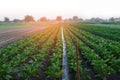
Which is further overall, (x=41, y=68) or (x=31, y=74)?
(x=41, y=68)

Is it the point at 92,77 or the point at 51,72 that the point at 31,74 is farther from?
the point at 92,77

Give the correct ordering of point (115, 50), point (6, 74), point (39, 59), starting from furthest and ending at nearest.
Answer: point (115, 50), point (39, 59), point (6, 74)

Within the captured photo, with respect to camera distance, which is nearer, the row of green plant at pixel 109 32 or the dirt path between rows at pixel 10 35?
the row of green plant at pixel 109 32

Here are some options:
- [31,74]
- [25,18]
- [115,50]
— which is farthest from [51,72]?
[25,18]

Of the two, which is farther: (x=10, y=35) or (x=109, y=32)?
(x=10, y=35)

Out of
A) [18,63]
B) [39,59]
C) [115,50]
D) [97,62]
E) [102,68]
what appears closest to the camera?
[102,68]

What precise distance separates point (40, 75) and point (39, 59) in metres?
2.11

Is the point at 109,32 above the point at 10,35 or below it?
above

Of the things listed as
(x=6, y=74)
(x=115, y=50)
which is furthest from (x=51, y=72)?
(x=115, y=50)

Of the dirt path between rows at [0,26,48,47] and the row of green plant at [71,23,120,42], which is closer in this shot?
the row of green plant at [71,23,120,42]

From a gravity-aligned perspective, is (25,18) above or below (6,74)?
below

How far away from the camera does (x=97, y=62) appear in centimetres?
935

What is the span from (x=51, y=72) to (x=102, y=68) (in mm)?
1786

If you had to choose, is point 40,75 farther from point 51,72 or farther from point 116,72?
point 116,72
